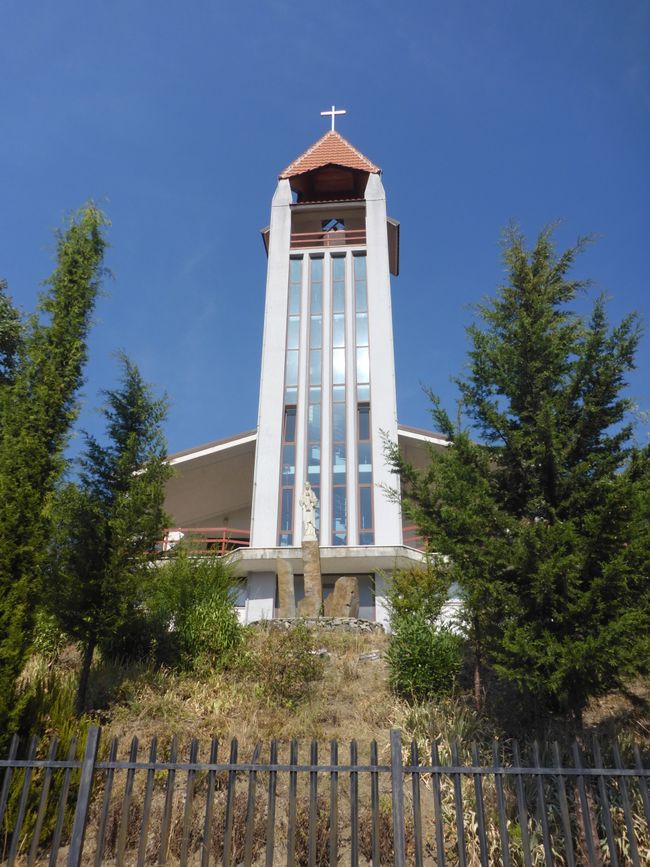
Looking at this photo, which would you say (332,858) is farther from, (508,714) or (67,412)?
(67,412)

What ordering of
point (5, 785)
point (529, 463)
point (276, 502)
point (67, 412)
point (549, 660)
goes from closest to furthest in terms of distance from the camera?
1. point (5, 785)
2. point (549, 660)
3. point (529, 463)
4. point (67, 412)
5. point (276, 502)

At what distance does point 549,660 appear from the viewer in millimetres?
5949

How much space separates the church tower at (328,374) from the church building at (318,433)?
0.04 metres

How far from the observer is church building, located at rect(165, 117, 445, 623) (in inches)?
775

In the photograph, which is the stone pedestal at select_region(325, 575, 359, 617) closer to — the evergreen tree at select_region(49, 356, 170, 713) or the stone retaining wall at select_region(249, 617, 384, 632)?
the stone retaining wall at select_region(249, 617, 384, 632)

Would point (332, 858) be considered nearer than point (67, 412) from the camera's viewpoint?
Yes

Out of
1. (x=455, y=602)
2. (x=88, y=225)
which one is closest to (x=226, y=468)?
(x=455, y=602)

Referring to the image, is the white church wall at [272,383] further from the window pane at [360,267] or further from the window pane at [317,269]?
the window pane at [360,267]

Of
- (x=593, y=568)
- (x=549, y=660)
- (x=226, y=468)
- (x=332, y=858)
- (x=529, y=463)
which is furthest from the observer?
(x=226, y=468)

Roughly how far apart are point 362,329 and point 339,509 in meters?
7.27

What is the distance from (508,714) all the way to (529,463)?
3.77 metres

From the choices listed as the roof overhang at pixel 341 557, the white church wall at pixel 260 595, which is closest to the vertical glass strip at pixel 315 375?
the roof overhang at pixel 341 557

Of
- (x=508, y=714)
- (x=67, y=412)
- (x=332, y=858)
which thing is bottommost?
(x=332, y=858)

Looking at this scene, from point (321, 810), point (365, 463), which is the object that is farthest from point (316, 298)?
point (321, 810)
